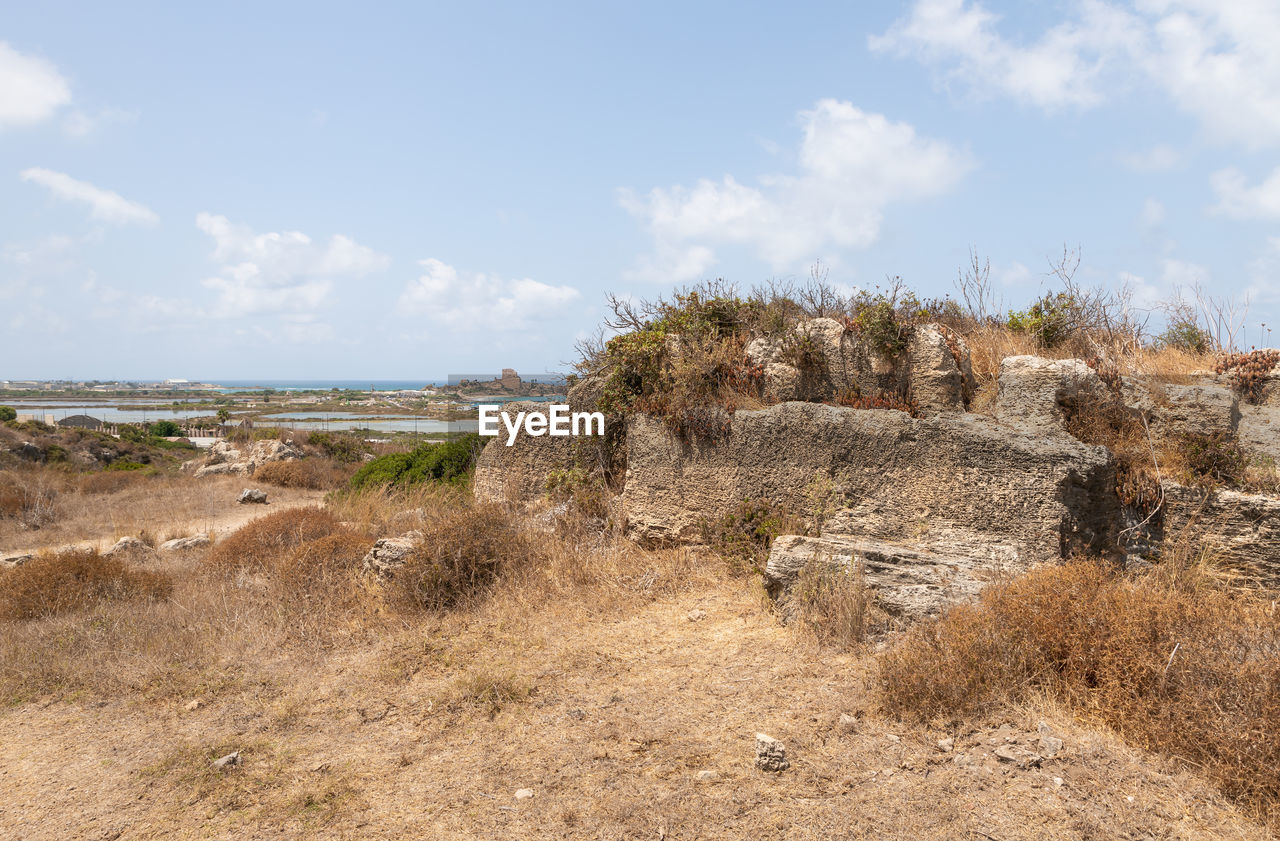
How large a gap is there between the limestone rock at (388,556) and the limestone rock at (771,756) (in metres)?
4.76

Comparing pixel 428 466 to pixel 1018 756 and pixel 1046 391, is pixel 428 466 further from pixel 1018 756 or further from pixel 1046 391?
pixel 1018 756

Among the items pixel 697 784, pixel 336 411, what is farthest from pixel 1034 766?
pixel 336 411

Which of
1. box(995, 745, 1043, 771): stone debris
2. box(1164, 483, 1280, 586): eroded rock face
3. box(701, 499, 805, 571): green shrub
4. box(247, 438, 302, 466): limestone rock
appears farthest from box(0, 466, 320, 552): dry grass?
box(1164, 483, 1280, 586): eroded rock face

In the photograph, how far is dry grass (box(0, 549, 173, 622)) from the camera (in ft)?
24.7

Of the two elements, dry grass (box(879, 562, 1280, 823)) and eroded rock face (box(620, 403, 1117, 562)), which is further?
eroded rock face (box(620, 403, 1117, 562))

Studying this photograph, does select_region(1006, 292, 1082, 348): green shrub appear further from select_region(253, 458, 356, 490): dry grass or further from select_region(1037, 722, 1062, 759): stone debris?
select_region(253, 458, 356, 490): dry grass

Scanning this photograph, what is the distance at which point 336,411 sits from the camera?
52.6 metres

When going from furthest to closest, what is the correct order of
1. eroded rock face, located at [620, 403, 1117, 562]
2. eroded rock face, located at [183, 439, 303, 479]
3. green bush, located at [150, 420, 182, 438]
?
green bush, located at [150, 420, 182, 438] → eroded rock face, located at [183, 439, 303, 479] → eroded rock face, located at [620, 403, 1117, 562]

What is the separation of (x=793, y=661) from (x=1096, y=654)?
2.07 metres

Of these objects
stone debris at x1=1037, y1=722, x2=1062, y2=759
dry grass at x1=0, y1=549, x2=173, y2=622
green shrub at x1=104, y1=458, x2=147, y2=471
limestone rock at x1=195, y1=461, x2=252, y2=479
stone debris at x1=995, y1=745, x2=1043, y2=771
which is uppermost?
stone debris at x1=1037, y1=722, x2=1062, y2=759

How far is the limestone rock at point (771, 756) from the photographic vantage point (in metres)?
4.11

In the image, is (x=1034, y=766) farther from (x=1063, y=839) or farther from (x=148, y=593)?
(x=148, y=593)

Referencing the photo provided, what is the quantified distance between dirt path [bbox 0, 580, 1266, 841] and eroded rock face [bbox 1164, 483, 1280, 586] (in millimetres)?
3407

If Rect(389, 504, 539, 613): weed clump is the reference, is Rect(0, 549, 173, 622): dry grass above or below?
below
